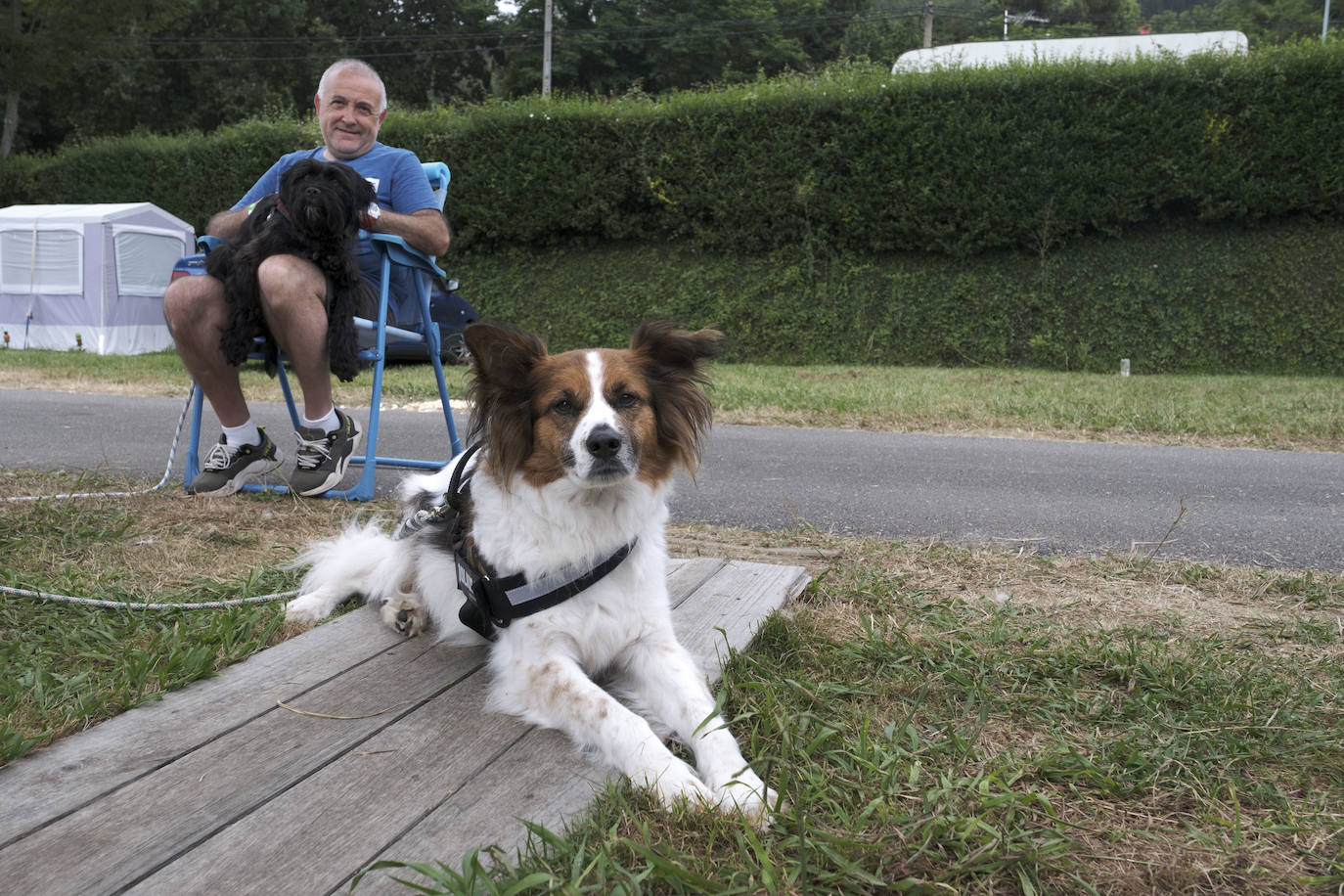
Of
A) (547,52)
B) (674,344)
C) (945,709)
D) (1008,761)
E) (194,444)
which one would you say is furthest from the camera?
(547,52)

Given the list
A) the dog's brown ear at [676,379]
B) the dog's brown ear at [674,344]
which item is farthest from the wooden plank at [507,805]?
the dog's brown ear at [674,344]

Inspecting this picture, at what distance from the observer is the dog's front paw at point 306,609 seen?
2.97 m

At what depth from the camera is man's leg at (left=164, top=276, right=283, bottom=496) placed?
4316mm

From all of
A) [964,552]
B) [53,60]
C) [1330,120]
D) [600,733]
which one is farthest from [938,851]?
[53,60]

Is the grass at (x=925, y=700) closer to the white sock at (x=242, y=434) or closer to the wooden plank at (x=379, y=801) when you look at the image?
the wooden plank at (x=379, y=801)

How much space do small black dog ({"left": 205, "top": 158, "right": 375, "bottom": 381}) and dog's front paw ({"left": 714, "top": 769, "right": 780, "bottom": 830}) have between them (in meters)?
3.07

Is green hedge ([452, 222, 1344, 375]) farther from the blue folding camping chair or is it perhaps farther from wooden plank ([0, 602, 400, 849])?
wooden plank ([0, 602, 400, 849])

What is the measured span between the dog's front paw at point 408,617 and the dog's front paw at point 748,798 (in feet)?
3.96

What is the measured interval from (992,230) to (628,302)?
16.9ft

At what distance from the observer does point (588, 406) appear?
8.41 ft

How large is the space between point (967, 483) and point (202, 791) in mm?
4526

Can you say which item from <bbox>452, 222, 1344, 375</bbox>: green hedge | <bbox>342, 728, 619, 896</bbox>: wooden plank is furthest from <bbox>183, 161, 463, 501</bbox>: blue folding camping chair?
<bbox>452, 222, 1344, 375</bbox>: green hedge

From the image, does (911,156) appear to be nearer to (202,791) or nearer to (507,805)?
(507,805)

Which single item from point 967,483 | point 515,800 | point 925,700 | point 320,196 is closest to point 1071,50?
point 967,483
